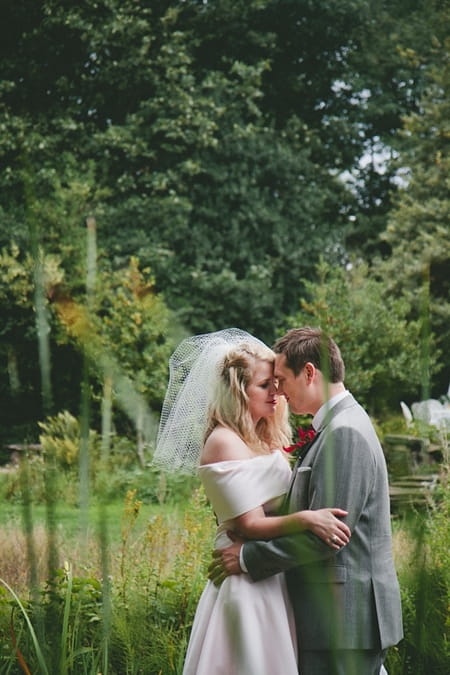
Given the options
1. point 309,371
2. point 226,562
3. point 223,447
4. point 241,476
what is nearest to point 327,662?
point 226,562

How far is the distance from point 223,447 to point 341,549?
0.48m

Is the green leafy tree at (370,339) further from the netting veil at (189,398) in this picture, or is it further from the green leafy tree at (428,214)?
the netting veil at (189,398)

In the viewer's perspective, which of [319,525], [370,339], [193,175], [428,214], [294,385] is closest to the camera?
[319,525]

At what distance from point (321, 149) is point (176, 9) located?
419 centimetres

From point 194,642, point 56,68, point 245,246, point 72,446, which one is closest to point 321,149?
point 245,246

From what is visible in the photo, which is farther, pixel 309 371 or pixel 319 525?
pixel 309 371

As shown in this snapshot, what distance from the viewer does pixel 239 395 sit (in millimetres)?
2553

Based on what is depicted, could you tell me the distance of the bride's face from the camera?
2568 mm

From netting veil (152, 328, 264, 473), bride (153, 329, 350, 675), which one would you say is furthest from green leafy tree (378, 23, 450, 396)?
bride (153, 329, 350, 675)

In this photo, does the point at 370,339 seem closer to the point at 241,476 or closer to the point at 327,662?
the point at 241,476

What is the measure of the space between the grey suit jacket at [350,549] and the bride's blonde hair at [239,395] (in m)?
0.28

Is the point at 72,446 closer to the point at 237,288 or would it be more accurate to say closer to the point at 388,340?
the point at 388,340

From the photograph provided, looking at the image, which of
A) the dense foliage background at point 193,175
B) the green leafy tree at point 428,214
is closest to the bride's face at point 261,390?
the dense foliage background at point 193,175

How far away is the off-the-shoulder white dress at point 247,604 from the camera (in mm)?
2373
